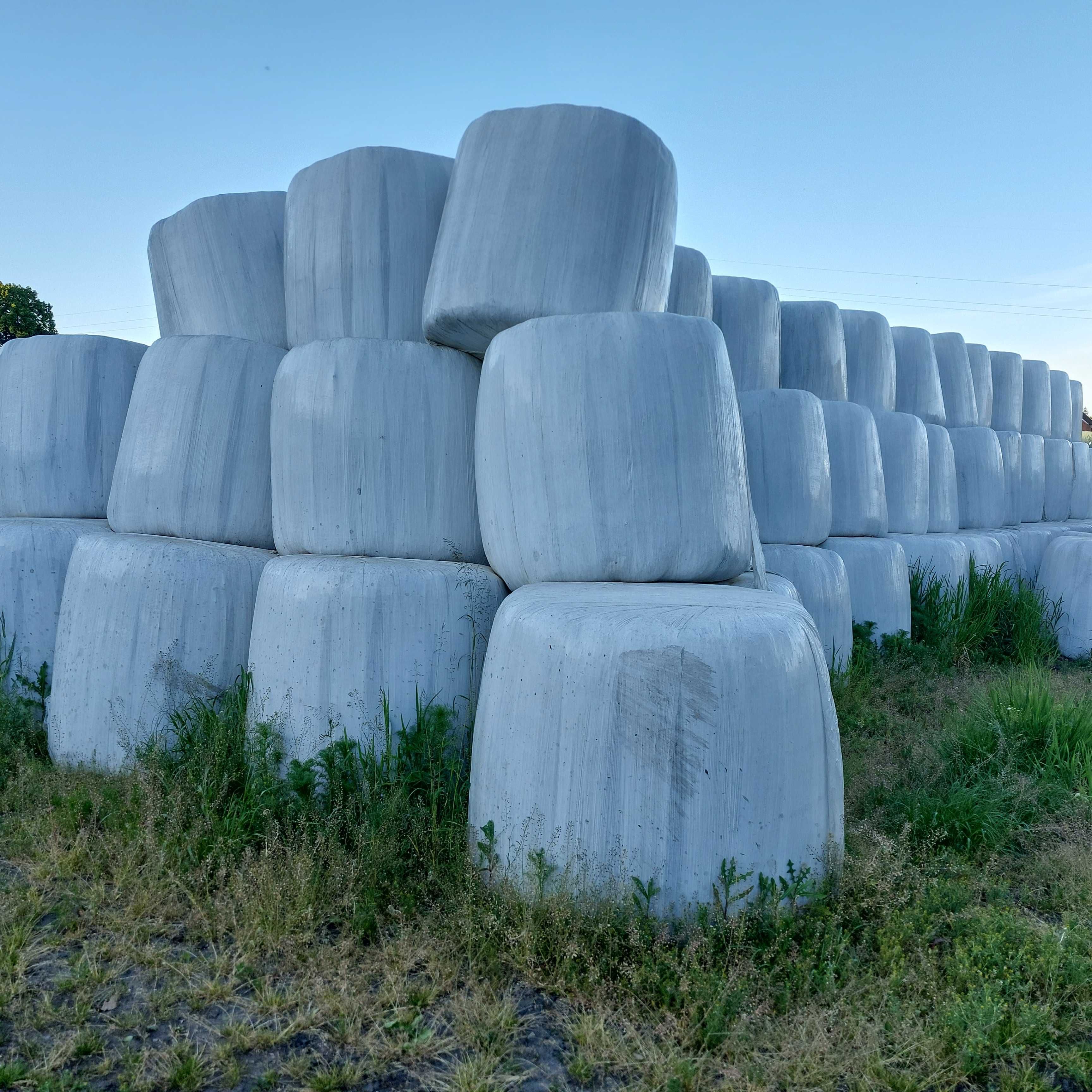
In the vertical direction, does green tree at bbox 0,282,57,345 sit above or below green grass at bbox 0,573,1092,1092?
above

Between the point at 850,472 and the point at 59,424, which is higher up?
the point at 850,472

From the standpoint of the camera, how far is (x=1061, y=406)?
939 cm

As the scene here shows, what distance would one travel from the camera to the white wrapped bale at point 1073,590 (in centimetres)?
573

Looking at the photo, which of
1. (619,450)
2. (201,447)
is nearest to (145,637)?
(201,447)

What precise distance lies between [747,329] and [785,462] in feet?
2.68

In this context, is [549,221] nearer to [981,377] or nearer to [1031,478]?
[981,377]

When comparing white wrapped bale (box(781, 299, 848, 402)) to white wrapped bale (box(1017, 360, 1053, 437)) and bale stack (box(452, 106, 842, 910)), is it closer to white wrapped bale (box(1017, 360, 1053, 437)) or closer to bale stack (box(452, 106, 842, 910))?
bale stack (box(452, 106, 842, 910))

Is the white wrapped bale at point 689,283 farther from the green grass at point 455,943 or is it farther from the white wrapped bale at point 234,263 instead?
the green grass at point 455,943

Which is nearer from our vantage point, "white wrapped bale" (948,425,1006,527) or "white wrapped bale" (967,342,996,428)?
"white wrapped bale" (948,425,1006,527)

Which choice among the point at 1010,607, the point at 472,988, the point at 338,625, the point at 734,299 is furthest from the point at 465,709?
the point at 1010,607

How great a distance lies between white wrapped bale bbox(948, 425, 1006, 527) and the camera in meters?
7.00

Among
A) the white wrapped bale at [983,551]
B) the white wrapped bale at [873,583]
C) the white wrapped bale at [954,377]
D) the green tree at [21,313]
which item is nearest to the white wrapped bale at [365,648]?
the white wrapped bale at [873,583]

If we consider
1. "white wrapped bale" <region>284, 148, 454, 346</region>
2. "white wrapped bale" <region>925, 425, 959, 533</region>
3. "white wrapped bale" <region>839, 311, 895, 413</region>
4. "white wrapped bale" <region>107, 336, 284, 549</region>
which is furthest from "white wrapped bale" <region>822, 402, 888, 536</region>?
"white wrapped bale" <region>107, 336, 284, 549</region>

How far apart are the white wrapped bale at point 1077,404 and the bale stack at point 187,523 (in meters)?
8.97
